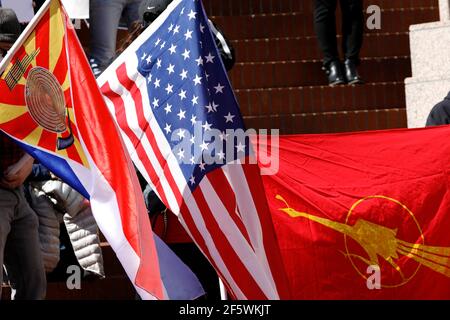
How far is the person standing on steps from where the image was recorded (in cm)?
1356

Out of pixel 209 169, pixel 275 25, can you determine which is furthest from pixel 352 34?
pixel 209 169

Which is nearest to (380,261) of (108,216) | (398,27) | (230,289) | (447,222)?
(447,222)

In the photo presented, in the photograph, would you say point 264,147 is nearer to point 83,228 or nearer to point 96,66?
point 83,228

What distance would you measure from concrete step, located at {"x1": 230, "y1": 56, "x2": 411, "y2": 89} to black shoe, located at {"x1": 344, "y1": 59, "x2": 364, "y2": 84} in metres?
A: 0.25

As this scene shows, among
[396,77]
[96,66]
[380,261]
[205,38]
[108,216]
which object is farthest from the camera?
[396,77]

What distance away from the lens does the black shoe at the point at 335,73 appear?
1366 centimetres

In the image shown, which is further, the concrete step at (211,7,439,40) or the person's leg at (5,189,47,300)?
the concrete step at (211,7,439,40)

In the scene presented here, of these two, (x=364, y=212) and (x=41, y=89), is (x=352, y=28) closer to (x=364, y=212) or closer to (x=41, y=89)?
(x=364, y=212)

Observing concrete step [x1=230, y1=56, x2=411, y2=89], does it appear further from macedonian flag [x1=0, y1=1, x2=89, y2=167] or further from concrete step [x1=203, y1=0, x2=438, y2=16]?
macedonian flag [x1=0, y1=1, x2=89, y2=167]

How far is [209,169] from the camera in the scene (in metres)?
8.95

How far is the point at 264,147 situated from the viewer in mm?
10477

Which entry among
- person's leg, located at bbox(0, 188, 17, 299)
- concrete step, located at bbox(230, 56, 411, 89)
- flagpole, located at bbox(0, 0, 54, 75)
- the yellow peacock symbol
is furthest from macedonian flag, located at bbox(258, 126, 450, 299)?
concrete step, located at bbox(230, 56, 411, 89)

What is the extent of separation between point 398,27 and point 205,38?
5660mm

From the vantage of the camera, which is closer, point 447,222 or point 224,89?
point 224,89
